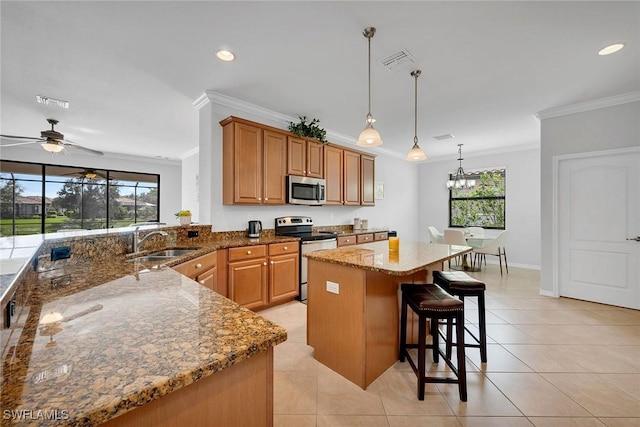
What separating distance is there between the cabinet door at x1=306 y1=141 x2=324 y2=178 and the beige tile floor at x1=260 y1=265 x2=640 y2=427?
2310 mm

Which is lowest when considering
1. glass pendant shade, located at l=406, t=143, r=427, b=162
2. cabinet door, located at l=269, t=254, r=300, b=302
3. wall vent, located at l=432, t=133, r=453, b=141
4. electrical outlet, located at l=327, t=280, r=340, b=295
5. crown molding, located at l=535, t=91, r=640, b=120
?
cabinet door, located at l=269, t=254, r=300, b=302

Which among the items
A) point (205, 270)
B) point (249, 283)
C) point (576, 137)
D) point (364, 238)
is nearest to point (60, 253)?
point (205, 270)

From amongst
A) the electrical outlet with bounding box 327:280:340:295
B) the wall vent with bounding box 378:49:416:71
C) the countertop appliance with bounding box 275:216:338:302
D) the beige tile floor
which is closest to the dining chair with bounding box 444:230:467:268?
the beige tile floor

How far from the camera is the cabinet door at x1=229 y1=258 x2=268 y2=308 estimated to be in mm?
2928

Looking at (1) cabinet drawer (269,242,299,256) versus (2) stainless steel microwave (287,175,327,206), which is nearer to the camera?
(1) cabinet drawer (269,242,299,256)

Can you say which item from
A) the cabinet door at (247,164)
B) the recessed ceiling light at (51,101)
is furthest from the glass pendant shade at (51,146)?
the cabinet door at (247,164)

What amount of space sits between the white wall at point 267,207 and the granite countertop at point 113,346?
2.19 meters

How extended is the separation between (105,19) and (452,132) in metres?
5.02

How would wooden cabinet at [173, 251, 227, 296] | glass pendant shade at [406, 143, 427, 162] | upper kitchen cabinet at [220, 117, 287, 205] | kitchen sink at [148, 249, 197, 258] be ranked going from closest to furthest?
wooden cabinet at [173, 251, 227, 296] → kitchen sink at [148, 249, 197, 258] → glass pendant shade at [406, 143, 427, 162] → upper kitchen cabinet at [220, 117, 287, 205]

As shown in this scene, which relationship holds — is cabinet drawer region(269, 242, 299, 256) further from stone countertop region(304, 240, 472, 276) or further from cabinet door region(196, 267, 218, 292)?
stone countertop region(304, 240, 472, 276)

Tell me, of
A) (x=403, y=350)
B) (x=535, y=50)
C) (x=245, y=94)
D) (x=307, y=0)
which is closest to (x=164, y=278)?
(x=403, y=350)

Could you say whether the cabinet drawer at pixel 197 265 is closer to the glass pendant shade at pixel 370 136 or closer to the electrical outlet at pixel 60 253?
the electrical outlet at pixel 60 253

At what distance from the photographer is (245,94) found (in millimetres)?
3266

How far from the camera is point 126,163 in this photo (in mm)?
6492
